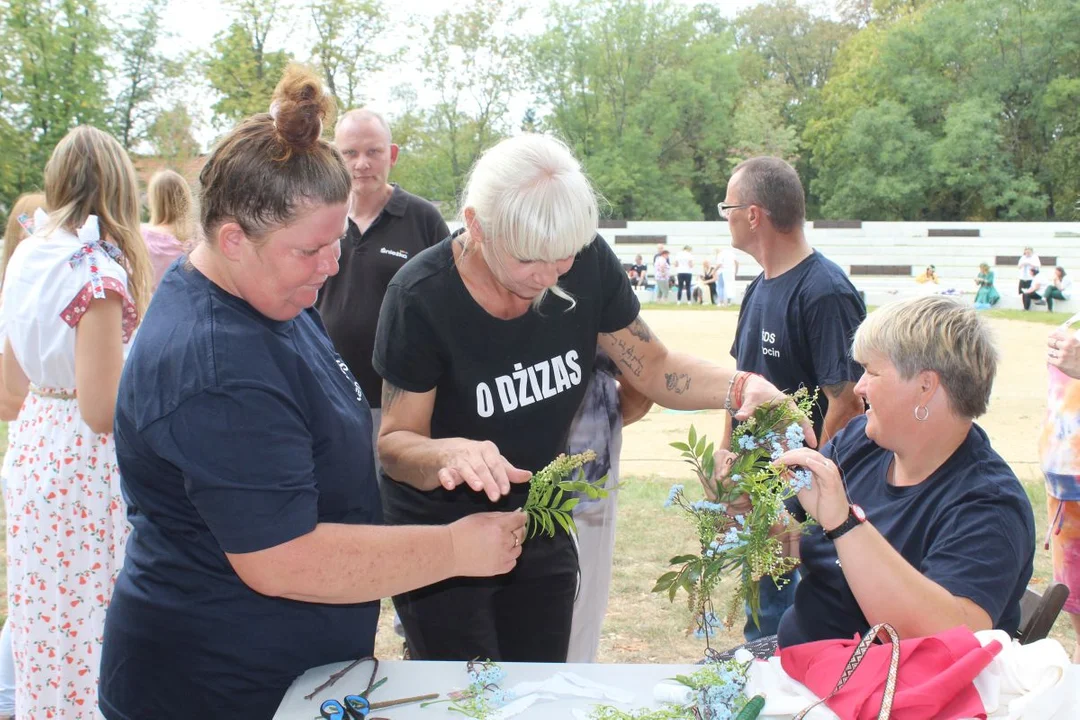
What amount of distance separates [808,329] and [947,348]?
1596mm

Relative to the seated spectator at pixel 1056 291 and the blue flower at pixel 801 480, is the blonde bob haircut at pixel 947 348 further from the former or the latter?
the seated spectator at pixel 1056 291

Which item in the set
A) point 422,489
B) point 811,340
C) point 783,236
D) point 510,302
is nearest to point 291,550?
point 422,489

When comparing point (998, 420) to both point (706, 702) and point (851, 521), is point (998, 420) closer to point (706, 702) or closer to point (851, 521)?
point (851, 521)

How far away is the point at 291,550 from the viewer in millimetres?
1526

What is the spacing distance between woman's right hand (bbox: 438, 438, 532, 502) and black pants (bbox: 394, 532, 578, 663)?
50 centimetres

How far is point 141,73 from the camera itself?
2291 cm

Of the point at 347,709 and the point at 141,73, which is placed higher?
the point at 141,73

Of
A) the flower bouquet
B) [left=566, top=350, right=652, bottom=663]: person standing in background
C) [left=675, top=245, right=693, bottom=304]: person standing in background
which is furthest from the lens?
[left=675, top=245, right=693, bottom=304]: person standing in background

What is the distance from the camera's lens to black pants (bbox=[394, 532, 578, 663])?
2307 millimetres

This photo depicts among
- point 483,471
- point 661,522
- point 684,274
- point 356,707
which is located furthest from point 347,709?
point 684,274

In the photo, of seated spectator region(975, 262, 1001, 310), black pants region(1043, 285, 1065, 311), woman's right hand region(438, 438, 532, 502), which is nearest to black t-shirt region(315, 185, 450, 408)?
woman's right hand region(438, 438, 532, 502)

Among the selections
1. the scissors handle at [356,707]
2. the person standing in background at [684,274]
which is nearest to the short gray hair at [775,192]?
the scissors handle at [356,707]

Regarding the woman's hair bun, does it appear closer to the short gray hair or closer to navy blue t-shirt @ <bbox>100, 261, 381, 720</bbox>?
navy blue t-shirt @ <bbox>100, 261, 381, 720</bbox>

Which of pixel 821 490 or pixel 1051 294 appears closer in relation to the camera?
pixel 821 490
